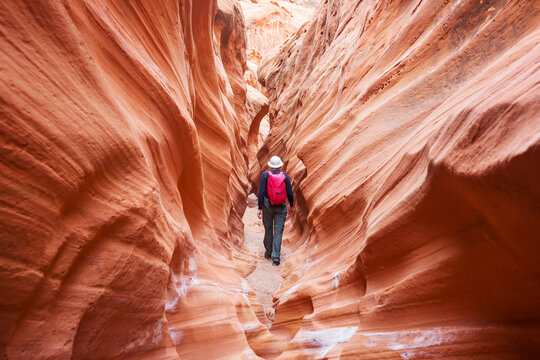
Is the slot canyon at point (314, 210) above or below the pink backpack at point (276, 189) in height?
below

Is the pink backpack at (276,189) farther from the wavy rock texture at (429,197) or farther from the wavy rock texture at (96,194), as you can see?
the wavy rock texture at (96,194)

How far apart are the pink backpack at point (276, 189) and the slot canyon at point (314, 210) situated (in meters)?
1.69

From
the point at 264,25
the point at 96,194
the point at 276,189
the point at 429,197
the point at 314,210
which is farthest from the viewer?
the point at 264,25

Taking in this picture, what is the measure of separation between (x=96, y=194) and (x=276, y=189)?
14.4ft

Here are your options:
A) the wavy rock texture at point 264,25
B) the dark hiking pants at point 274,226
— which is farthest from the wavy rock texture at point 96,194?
the wavy rock texture at point 264,25

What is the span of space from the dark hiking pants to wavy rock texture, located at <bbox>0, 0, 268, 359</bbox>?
291 centimetres

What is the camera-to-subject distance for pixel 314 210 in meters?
4.27

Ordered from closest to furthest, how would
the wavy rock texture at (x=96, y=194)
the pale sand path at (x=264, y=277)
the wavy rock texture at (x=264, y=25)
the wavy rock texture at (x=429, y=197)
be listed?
the wavy rock texture at (x=96, y=194)
the wavy rock texture at (x=429, y=197)
the pale sand path at (x=264, y=277)
the wavy rock texture at (x=264, y=25)

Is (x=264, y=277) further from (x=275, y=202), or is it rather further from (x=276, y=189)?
(x=276, y=189)

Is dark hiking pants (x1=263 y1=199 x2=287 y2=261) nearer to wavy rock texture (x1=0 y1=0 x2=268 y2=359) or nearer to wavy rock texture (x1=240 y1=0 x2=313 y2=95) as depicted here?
wavy rock texture (x1=0 y1=0 x2=268 y2=359)

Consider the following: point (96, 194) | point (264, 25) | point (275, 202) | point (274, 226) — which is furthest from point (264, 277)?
point (264, 25)

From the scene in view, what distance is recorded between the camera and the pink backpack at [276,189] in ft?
19.2

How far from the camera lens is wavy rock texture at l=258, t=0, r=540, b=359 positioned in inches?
55.3

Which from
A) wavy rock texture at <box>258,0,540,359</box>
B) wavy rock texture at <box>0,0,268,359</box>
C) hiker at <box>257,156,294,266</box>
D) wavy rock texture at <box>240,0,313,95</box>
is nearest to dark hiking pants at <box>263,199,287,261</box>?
hiker at <box>257,156,294,266</box>
